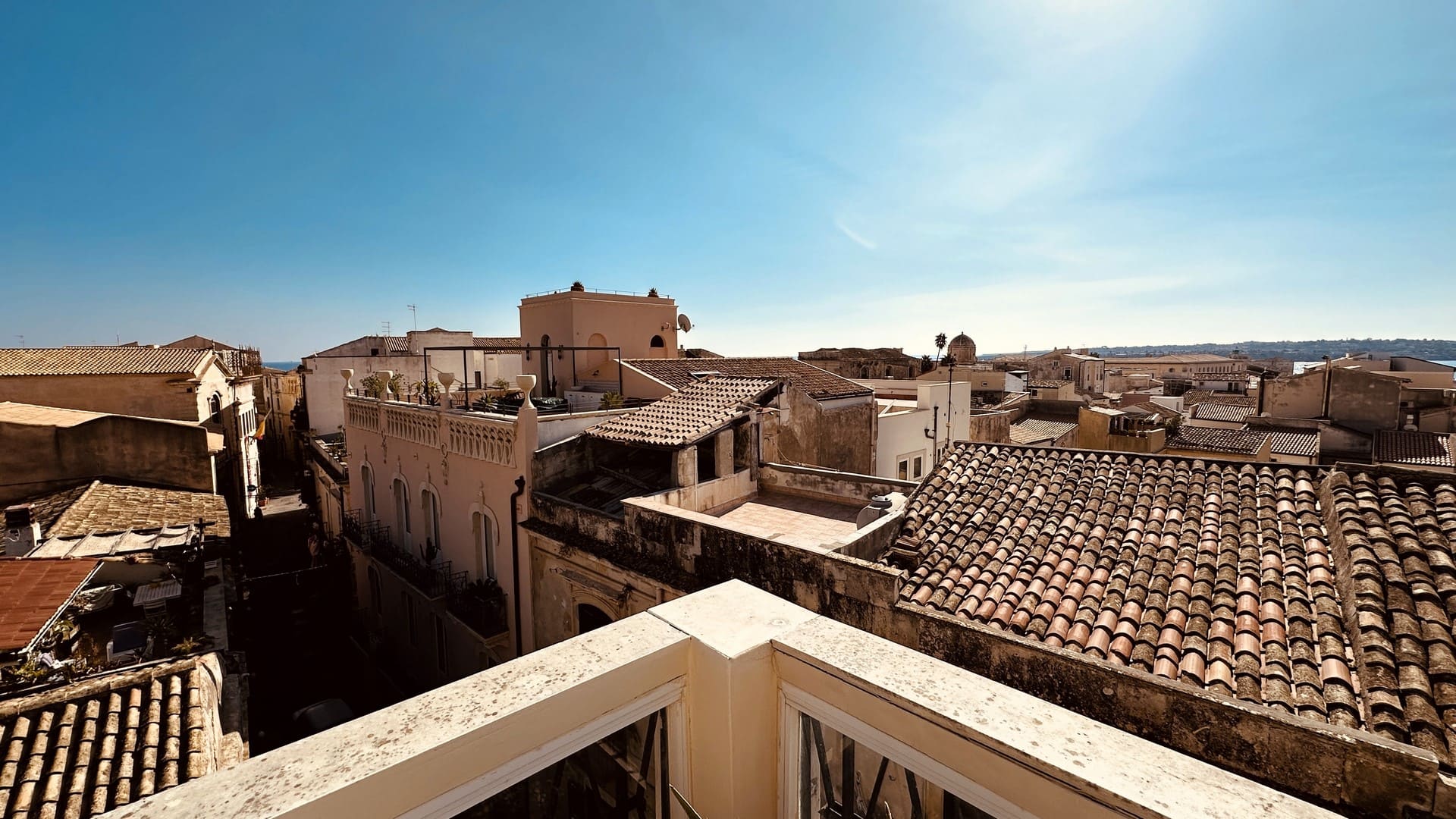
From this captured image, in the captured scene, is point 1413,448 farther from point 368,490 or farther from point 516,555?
point 368,490

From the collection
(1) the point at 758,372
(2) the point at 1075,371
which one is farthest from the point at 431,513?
(2) the point at 1075,371

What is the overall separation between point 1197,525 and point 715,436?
7236 mm

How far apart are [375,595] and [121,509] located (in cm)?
597

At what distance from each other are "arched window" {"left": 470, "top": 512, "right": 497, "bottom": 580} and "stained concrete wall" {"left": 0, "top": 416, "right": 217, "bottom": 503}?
1004 centimetres

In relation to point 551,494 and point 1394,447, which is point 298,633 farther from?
point 1394,447

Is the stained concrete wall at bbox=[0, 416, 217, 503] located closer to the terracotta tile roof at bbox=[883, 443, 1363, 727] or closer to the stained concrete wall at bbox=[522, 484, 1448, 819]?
the stained concrete wall at bbox=[522, 484, 1448, 819]

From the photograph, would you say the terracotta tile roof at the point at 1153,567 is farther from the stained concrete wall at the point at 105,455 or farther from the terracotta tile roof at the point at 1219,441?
the terracotta tile roof at the point at 1219,441

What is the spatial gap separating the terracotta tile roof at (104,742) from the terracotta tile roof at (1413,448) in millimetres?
29600

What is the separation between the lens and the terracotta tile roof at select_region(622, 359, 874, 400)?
17516 mm

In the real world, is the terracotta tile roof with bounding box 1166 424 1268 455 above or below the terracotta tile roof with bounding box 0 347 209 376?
below

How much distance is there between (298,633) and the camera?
19.0 metres

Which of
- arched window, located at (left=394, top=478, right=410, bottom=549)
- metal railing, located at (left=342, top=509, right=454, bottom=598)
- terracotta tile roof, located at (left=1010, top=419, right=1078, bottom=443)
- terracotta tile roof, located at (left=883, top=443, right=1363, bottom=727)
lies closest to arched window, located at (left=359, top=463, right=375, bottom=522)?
metal railing, located at (left=342, top=509, right=454, bottom=598)

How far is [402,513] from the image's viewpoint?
16453 mm

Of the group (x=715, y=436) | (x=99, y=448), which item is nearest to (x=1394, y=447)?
(x=715, y=436)
